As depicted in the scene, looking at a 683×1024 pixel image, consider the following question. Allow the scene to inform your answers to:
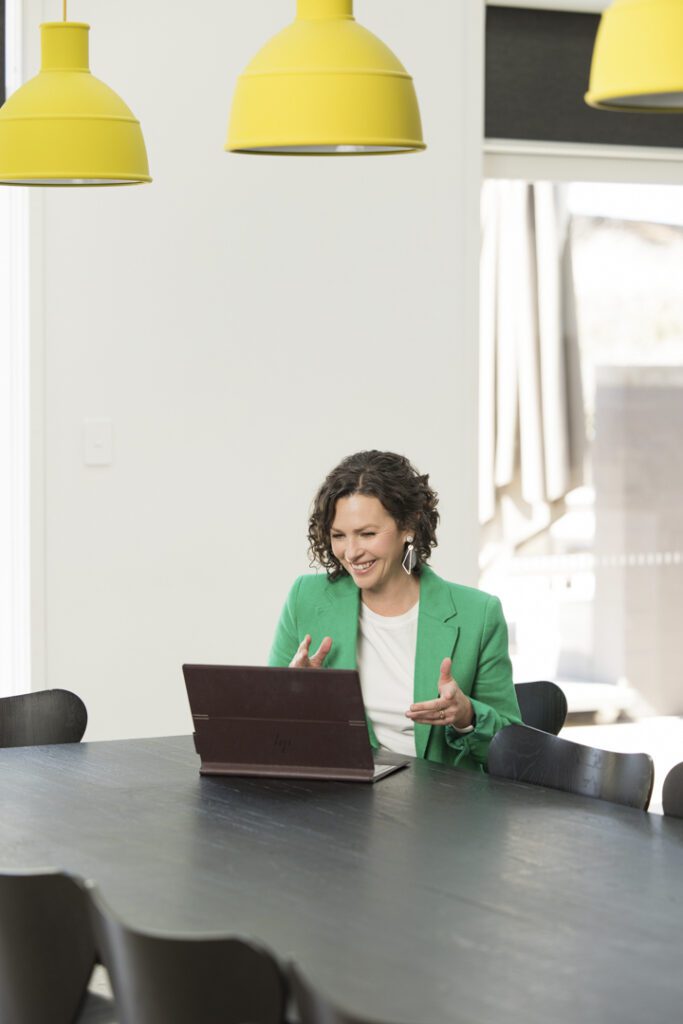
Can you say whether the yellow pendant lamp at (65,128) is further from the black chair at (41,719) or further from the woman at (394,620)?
the black chair at (41,719)

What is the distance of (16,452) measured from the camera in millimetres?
5285

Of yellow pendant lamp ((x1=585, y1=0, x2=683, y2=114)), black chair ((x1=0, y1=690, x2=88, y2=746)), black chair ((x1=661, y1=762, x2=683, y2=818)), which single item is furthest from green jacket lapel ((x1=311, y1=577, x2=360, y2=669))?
yellow pendant lamp ((x1=585, y1=0, x2=683, y2=114))

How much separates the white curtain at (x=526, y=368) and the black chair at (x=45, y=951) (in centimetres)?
371

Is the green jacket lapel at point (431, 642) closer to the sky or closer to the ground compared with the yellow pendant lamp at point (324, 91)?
closer to the ground

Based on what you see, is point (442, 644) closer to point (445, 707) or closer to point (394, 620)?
point (394, 620)

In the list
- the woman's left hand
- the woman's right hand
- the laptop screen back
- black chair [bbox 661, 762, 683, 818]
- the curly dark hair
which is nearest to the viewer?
black chair [bbox 661, 762, 683, 818]

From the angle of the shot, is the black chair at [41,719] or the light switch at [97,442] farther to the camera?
Result: the light switch at [97,442]

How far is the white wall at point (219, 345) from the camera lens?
5293 millimetres

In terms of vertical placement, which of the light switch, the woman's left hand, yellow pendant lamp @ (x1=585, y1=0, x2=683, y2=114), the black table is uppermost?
yellow pendant lamp @ (x1=585, y1=0, x2=683, y2=114)

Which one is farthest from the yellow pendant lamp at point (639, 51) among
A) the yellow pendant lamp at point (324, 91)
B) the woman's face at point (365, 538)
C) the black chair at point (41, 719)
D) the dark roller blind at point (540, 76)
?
the dark roller blind at point (540, 76)

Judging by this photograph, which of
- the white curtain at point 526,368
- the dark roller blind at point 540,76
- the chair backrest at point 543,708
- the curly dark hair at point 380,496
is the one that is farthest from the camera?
the white curtain at point 526,368

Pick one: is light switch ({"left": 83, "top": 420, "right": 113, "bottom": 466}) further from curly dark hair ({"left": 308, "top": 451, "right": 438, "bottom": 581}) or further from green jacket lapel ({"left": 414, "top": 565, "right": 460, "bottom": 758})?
green jacket lapel ({"left": 414, "top": 565, "right": 460, "bottom": 758})

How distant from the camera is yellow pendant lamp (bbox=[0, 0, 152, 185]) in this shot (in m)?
3.34

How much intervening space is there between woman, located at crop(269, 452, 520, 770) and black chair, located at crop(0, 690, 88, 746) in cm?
55
